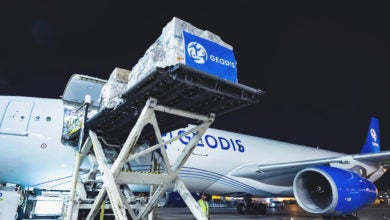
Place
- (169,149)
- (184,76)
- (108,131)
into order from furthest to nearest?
(169,149)
(108,131)
(184,76)

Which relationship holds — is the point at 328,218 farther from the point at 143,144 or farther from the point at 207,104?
the point at 207,104

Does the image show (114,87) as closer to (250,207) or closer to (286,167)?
(286,167)

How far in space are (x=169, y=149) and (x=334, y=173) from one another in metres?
4.78

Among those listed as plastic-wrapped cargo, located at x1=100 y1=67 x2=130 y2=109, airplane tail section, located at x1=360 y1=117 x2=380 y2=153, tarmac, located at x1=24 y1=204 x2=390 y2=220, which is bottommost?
tarmac, located at x1=24 y1=204 x2=390 y2=220

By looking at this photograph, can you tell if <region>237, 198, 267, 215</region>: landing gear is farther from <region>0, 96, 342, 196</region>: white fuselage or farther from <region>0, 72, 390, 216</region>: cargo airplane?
<region>0, 96, 342, 196</region>: white fuselage

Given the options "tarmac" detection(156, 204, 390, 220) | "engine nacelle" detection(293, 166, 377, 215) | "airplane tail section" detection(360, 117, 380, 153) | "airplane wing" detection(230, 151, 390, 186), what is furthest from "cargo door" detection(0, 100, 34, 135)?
"airplane tail section" detection(360, 117, 380, 153)

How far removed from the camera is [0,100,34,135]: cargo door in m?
6.61

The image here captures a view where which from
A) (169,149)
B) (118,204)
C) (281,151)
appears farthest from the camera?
(281,151)

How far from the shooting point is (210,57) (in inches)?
157

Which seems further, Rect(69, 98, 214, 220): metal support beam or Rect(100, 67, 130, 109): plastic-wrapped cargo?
Rect(100, 67, 130, 109): plastic-wrapped cargo

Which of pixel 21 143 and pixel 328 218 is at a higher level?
pixel 21 143

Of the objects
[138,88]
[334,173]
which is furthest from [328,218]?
[138,88]

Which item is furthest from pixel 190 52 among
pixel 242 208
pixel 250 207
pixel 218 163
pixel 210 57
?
pixel 242 208

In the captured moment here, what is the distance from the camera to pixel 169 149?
880cm
